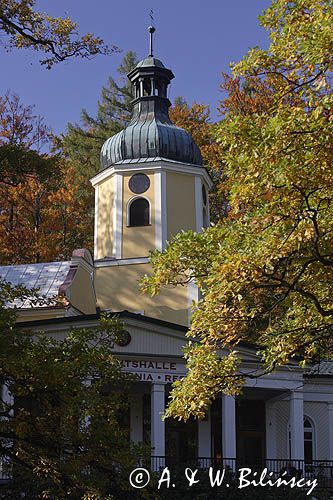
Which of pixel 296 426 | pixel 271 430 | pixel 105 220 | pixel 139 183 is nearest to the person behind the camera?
pixel 296 426

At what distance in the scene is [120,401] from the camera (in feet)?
36.4

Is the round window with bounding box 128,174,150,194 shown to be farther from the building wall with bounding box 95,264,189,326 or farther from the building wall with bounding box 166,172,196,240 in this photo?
the building wall with bounding box 95,264,189,326

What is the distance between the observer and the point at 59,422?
10.4 meters

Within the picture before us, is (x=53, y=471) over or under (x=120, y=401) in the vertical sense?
under

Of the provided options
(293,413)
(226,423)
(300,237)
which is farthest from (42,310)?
(300,237)

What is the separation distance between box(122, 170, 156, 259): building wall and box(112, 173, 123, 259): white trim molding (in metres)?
0.13

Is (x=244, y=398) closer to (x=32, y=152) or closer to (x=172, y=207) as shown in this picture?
(x=172, y=207)

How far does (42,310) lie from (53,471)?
1541 centimetres

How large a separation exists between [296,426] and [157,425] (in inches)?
175

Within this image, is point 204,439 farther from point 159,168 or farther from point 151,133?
point 151,133


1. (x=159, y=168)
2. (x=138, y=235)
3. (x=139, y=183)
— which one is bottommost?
(x=138, y=235)

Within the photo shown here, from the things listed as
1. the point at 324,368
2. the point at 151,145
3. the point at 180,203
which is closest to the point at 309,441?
the point at 324,368

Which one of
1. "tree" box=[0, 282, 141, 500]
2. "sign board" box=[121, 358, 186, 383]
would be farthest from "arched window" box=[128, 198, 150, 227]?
"tree" box=[0, 282, 141, 500]

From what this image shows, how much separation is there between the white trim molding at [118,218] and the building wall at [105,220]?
319 millimetres
